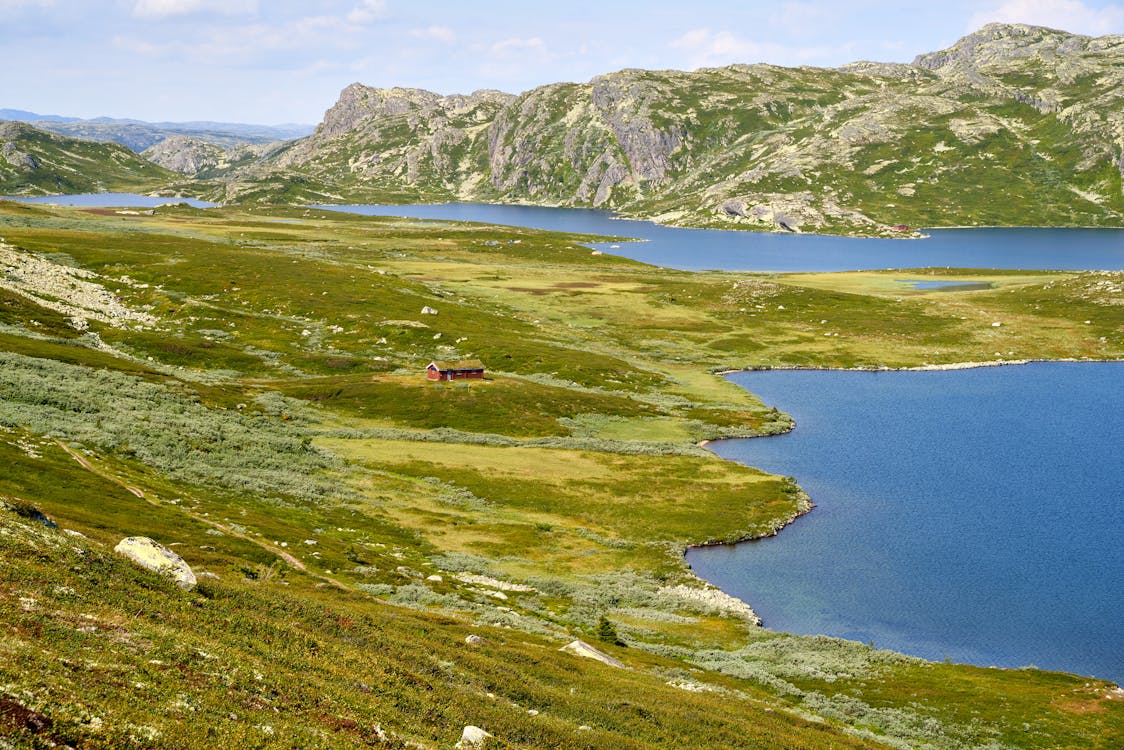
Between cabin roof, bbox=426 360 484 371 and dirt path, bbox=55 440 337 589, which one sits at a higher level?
cabin roof, bbox=426 360 484 371

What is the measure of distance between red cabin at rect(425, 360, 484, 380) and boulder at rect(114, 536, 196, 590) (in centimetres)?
9525

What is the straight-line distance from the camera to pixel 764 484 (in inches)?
4026

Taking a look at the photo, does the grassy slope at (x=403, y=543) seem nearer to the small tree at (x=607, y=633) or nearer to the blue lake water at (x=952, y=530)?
the small tree at (x=607, y=633)

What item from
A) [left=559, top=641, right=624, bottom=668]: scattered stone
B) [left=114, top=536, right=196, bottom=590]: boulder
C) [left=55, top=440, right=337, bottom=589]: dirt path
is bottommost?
[left=559, top=641, right=624, bottom=668]: scattered stone

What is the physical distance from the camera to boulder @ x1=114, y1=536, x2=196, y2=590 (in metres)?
35.4

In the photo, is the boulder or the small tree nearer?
the boulder

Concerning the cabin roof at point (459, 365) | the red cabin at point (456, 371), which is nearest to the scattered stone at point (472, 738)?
the red cabin at point (456, 371)

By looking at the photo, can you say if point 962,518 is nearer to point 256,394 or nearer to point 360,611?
point 360,611

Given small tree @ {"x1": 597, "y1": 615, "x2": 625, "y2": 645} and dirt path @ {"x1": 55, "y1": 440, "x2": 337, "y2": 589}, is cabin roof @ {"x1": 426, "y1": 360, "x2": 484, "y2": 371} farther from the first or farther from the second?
small tree @ {"x1": 597, "y1": 615, "x2": 625, "y2": 645}

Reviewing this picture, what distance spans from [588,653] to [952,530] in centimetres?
5802

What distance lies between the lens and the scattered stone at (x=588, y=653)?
5012cm

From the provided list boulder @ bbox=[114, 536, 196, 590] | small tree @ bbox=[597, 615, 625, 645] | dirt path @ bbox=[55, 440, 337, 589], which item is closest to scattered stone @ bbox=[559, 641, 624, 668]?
small tree @ bbox=[597, 615, 625, 645]

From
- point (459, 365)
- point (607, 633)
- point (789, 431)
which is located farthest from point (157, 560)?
point (789, 431)

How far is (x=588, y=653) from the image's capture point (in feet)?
166
